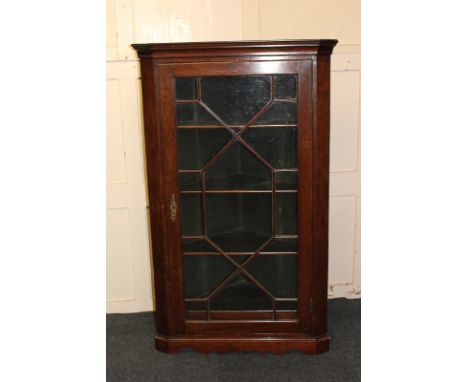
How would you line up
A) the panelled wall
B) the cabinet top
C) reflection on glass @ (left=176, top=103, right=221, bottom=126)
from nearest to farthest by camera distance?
the cabinet top < reflection on glass @ (left=176, top=103, right=221, bottom=126) < the panelled wall

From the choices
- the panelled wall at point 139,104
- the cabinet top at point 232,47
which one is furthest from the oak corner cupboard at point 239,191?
the panelled wall at point 139,104

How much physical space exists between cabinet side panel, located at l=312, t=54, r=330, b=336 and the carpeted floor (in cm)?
14

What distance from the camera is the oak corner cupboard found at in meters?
1.80

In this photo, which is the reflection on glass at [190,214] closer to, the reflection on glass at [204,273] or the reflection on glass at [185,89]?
the reflection on glass at [204,273]

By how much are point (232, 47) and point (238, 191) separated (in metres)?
0.57

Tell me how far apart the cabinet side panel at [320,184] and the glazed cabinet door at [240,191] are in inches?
1.1

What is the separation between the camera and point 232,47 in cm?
177

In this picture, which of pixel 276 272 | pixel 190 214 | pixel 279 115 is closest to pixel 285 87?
pixel 279 115

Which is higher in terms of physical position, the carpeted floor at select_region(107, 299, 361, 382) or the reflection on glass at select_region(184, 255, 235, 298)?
the reflection on glass at select_region(184, 255, 235, 298)

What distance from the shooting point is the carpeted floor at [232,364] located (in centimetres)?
189

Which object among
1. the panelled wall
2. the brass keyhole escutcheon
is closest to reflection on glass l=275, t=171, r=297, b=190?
the brass keyhole escutcheon

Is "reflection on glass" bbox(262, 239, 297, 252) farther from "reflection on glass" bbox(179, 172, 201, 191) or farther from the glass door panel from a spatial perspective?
"reflection on glass" bbox(179, 172, 201, 191)

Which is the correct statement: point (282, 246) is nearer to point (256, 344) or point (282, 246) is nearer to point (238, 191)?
point (238, 191)
